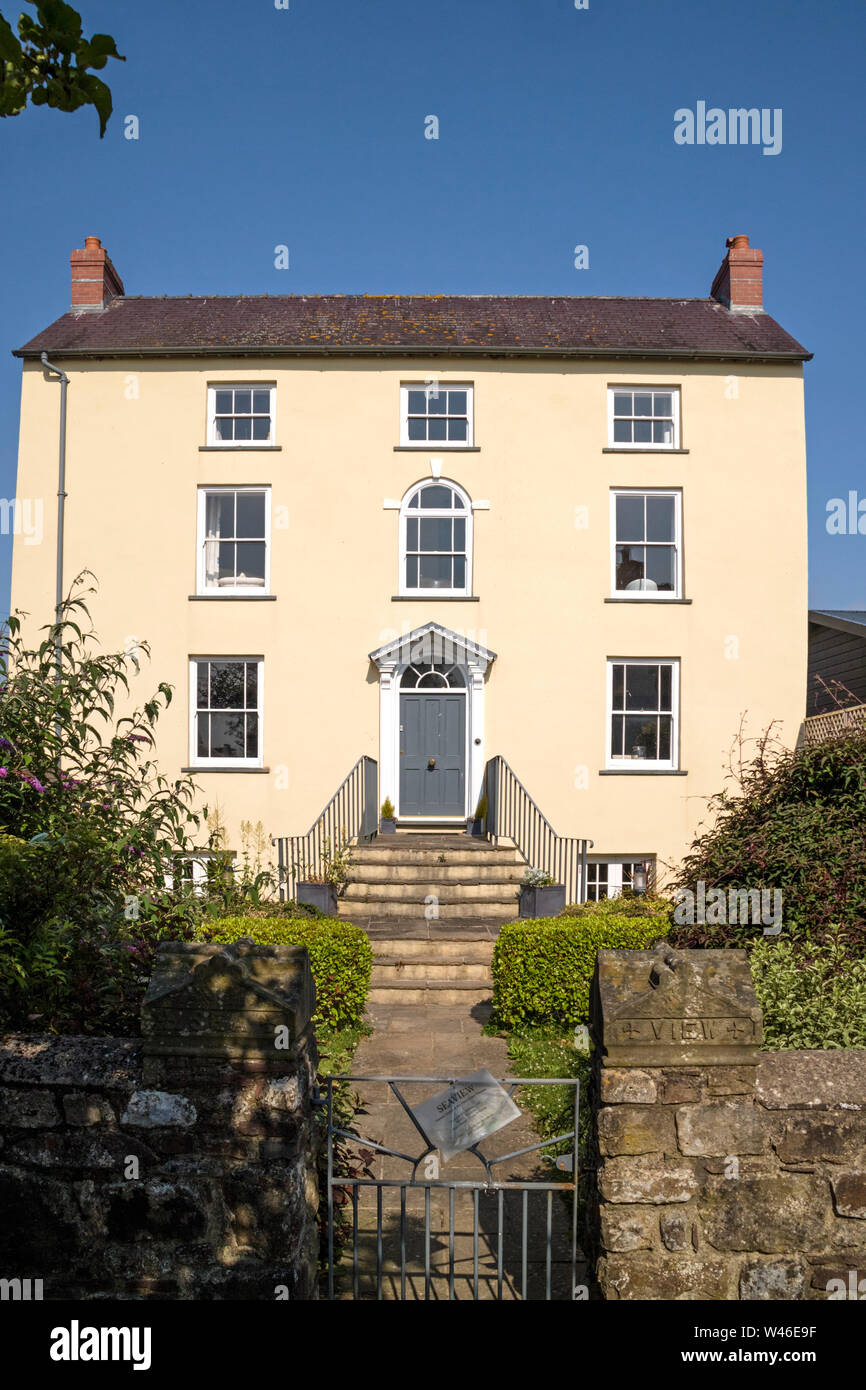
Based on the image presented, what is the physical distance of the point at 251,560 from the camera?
16.2 metres

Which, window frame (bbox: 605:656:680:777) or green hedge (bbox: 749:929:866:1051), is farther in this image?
window frame (bbox: 605:656:680:777)

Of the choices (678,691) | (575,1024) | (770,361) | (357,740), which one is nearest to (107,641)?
(357,740)

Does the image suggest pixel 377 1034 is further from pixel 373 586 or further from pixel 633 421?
pixel 633 421

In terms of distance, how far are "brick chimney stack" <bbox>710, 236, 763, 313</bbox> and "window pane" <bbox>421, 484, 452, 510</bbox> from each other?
659 centimetres

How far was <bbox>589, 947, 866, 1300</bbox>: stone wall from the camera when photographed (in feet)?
11.2

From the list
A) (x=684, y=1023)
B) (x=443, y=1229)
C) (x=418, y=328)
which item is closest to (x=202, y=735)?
(x=418, y=328)

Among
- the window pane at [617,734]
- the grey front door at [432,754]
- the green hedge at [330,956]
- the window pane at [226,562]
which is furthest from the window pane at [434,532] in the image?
the green hedge at [330,956]

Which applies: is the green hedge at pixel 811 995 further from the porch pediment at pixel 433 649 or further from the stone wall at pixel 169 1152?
the porch pediment at pixel 433 649

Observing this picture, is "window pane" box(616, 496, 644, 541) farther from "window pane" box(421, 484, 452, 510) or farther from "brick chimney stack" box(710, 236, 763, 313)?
"brick chimney stack" box(710, 236, 763, 313)

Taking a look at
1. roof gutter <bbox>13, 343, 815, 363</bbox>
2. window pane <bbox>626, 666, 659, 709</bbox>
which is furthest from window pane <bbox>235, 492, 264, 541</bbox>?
window pane <bbox>626, 666, 659, 709</bbox>

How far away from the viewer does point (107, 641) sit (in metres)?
15.9

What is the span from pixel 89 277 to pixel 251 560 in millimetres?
6324

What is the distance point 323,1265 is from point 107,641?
13182 millimetres

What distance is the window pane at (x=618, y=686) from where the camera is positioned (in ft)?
52.6
